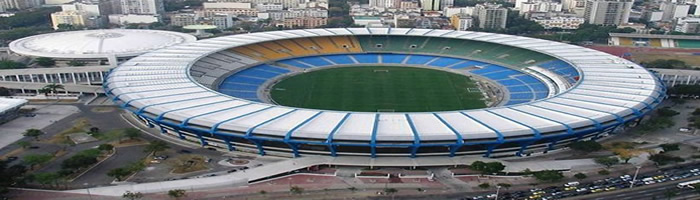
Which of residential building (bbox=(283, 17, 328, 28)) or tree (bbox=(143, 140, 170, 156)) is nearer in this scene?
tree (bbox=(143, 140, 170, 156))

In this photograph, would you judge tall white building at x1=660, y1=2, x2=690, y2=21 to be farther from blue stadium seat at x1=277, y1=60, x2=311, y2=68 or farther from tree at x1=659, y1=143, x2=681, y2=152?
blue stadium seat at x1=277, y1=60, x2=311, y2=68

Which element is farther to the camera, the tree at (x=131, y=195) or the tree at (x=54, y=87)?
the tree at (x=54, y=87)

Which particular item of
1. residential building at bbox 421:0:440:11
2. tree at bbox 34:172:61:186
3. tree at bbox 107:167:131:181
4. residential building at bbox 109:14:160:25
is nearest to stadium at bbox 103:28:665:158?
tree at bbox 107:167:131:181

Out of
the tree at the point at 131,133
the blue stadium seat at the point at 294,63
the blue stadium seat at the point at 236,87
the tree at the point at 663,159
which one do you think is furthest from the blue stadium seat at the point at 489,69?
the tree at the point at 131,133

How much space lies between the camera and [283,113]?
1651 inches

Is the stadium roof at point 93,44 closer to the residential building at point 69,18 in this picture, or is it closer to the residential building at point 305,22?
the residential building at point 69,18

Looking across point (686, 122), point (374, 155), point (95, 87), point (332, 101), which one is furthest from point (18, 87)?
point (686, 122)

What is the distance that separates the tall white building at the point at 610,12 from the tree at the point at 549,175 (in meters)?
117

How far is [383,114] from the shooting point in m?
41.6

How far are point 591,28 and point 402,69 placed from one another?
236 ft

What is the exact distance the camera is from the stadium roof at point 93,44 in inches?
3091

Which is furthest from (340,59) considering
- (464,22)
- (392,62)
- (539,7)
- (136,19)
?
(539,7)

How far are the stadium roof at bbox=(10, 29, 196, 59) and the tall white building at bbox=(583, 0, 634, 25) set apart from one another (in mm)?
118768

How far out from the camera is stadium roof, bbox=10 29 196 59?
7850cm
